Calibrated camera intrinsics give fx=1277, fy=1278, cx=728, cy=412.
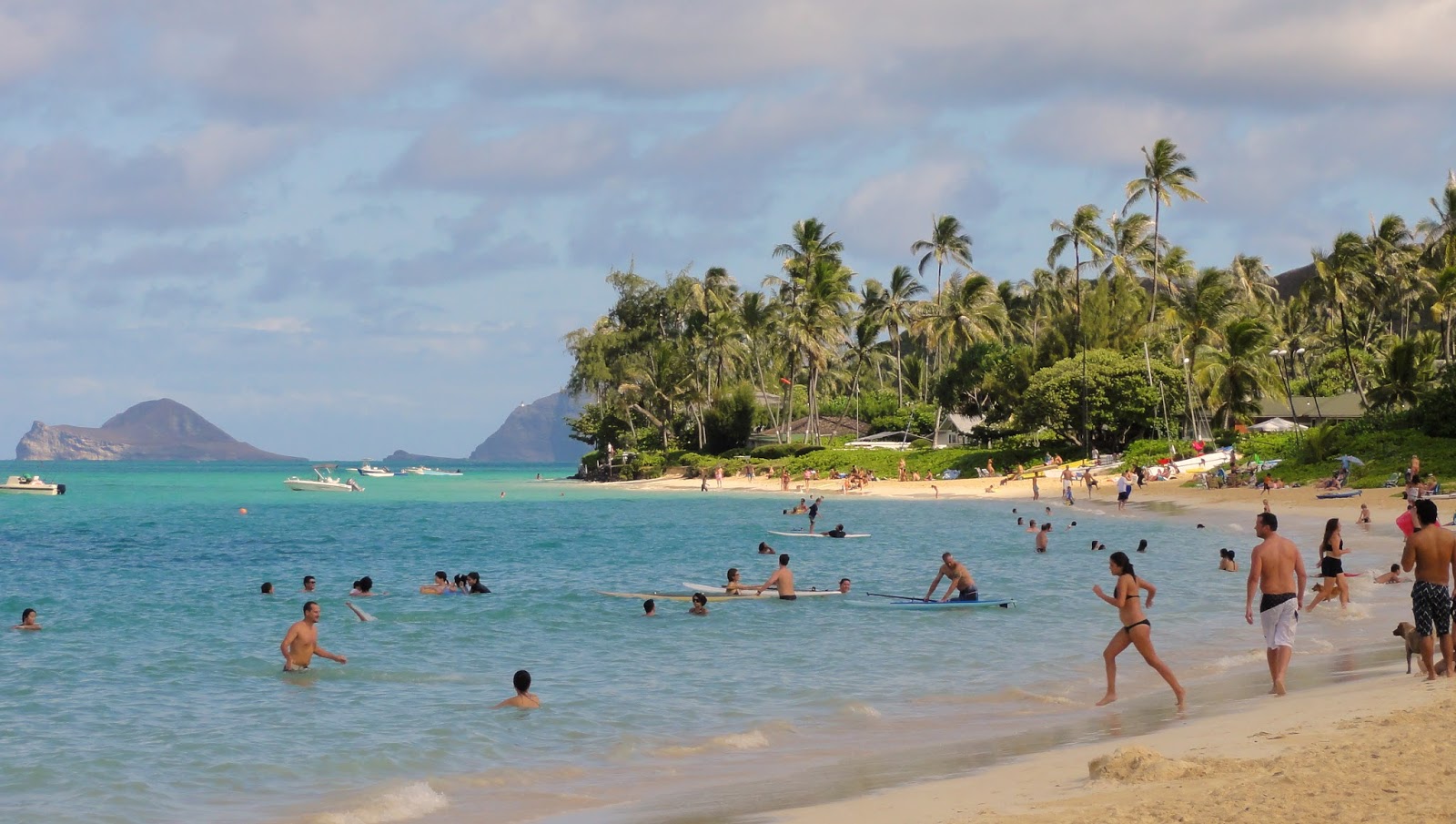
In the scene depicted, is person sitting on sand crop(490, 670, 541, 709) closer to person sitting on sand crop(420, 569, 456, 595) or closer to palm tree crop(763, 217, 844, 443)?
person sitting on sand crop(420, 569, 456, 595)

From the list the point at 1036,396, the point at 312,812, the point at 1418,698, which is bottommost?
the point at 312,812

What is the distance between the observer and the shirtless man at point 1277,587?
11336 millimetres

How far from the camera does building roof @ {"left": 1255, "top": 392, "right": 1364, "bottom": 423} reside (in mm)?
65875

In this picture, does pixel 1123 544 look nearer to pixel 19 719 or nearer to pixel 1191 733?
pixel 1191 733

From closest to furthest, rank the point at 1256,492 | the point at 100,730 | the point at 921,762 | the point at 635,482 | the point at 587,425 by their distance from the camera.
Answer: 1. the point at 921,762
2. the point at 100,730
3. the point at 1256,492
4. the point at 635,482
5. the point at 587,425

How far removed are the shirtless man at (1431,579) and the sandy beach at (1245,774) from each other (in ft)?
1.34

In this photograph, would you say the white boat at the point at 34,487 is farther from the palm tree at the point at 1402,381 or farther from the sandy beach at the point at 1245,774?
the sandy beach at the point at 1245,774

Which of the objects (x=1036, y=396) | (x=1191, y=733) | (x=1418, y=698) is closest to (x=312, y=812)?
(x=1191, y=733)

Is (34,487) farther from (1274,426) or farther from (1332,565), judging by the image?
(1332,565)

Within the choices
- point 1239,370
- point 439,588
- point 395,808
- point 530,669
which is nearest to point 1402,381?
point 1239,370

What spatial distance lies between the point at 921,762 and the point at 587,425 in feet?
295

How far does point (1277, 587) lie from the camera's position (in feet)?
37.5

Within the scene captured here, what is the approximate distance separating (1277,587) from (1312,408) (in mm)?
64086

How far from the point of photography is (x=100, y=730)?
1252 cm
